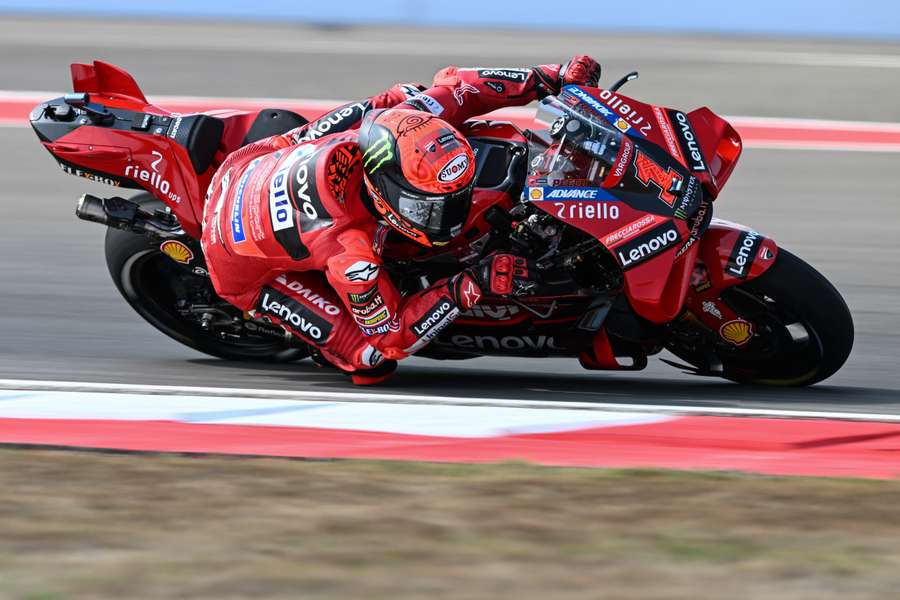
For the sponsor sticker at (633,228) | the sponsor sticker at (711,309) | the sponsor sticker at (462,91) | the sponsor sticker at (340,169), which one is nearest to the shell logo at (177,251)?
the sponsor sticker at (340,169)

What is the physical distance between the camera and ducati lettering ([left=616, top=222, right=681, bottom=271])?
498 cm

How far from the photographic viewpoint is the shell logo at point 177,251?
19.1 ft

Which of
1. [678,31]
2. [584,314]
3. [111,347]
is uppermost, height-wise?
[678,31]

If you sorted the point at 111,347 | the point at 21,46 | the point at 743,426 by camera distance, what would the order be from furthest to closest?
the point at 21,46 < the point at 111,347 < the point at 743,426

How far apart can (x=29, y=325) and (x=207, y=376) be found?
1302 millimetres

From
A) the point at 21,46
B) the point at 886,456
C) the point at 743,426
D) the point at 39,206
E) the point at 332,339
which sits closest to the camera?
the point at 886,456

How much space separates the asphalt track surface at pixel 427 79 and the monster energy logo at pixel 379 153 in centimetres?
119

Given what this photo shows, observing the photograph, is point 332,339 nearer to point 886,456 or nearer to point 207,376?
point 207,376

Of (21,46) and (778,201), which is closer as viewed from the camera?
(778,201)

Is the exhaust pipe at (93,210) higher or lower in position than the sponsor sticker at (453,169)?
lower

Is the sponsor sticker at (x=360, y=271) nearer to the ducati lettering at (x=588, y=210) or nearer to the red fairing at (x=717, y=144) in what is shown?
the ducati lettering at (x=588, y=210)

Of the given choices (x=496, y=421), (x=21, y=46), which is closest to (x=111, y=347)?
(x=496, y=421)

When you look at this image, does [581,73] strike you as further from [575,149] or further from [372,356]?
[372,356]

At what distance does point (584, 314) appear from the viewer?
5.38 metres
